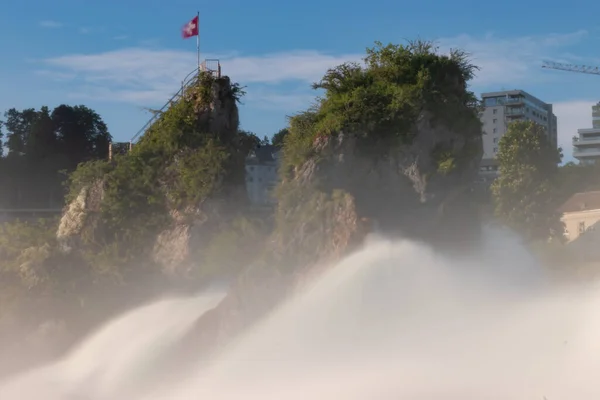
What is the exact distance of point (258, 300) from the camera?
21.6 m

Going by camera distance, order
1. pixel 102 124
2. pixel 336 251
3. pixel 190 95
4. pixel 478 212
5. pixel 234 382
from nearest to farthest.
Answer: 1. pixel 234 382
2. pixel 336 251
3. pixel 478 212
4. pixel 190 95
5. pixel 102 124

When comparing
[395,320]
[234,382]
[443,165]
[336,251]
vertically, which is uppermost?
[443,165]

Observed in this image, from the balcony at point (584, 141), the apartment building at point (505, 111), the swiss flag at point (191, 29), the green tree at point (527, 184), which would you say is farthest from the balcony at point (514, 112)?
the swiss flag at point (191, 29)

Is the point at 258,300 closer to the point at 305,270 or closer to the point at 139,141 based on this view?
the point at 305,270

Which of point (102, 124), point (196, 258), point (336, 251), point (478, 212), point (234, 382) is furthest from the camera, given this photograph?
point (102, 124)

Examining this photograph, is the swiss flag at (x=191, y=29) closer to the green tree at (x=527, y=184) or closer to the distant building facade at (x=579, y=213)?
the green tree at (x=527, y=184)

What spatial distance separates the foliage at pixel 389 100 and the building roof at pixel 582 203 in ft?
134

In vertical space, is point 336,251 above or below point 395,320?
above

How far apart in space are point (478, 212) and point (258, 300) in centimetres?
688

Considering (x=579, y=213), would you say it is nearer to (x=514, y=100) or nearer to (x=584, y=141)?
(x=514, y=100)

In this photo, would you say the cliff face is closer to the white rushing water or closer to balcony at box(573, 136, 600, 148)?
the white rushing water

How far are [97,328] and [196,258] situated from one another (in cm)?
390

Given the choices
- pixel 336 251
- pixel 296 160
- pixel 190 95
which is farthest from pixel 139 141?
pixel 336 251

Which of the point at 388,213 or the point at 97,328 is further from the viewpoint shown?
the point at 97,328
